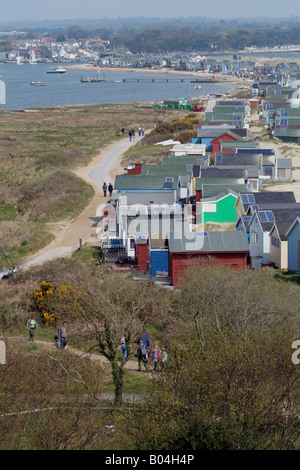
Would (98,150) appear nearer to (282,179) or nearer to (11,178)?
(11,178)

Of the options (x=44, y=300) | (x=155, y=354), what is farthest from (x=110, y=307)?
(x=44, y=300)

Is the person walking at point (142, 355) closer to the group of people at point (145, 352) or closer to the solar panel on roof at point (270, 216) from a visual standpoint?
the group of people at point (145, 352)

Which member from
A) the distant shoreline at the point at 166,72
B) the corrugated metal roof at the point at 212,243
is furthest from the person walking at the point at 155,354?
the distant shoreline at the point at 166,72

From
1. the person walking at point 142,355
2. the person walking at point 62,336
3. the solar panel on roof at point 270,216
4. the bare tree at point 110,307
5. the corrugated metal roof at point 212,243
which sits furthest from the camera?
the solar panel on roof at point 270,216

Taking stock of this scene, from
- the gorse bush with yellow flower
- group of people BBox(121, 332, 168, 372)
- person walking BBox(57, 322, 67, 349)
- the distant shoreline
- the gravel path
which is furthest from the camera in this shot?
the distant shoreline

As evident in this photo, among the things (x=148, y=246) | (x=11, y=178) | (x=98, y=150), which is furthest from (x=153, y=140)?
(x=148, y=246)

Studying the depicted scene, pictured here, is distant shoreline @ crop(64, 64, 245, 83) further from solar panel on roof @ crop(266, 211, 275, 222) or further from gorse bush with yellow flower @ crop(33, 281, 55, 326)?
gorse bush with yellow flower @ crop(33, 281, 55, 326)

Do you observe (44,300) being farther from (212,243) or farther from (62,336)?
(212,243)

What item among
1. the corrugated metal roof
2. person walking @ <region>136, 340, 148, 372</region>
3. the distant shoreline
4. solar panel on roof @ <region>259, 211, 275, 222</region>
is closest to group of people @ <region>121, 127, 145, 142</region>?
solar panel on roof @ <region>259, 211, 275, 222</region>

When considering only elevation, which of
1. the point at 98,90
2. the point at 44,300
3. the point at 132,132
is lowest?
the point at 98,90
